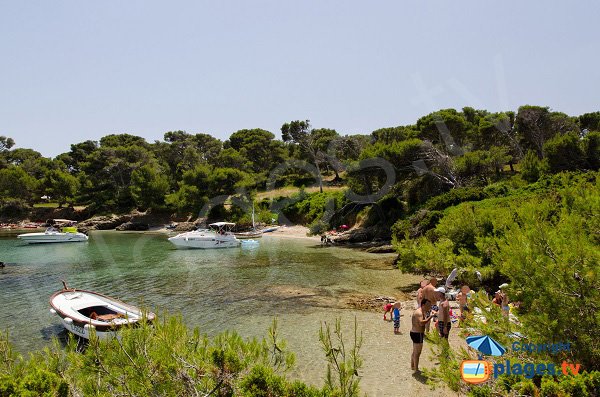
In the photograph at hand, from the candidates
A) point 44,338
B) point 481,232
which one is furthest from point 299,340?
point 481,232

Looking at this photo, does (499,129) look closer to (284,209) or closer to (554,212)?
(284,209)

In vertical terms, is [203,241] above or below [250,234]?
above

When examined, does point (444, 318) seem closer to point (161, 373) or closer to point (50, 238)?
point (161, 373)

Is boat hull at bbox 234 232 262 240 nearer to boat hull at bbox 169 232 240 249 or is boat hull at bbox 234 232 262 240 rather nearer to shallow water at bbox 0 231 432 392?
boat hull at bbox 169 232 240 249

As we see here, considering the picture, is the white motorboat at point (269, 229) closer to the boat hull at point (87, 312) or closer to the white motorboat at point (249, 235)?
the white motorboat at point (249, 235)

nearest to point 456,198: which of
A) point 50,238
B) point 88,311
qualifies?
point 88,311

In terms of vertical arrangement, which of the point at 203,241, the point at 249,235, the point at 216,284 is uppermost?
the point at 203,241

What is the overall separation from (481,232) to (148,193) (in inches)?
2440

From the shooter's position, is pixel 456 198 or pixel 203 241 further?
pixel 203 241

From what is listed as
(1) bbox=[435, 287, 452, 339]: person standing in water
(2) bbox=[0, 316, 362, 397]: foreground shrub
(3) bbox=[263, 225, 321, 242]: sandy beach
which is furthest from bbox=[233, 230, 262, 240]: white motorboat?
(2) bbox=[0, 316, 362, 397]: foreground shrub

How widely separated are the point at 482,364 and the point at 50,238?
54.9m

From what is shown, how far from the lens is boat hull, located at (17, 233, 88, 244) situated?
47.6 metres

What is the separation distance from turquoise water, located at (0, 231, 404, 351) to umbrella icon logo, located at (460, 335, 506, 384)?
28.3 ft

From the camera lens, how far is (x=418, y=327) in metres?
9.88
